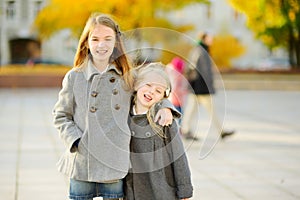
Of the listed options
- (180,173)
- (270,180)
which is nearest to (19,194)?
(270,180)

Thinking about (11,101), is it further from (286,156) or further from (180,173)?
(180,173)

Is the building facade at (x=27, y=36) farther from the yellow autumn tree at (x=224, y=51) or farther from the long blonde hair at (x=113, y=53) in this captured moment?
the long blonde hair at (x=113, y=53)

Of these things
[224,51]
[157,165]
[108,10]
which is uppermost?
[157,165]

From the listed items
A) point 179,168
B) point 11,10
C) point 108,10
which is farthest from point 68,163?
point 11,10

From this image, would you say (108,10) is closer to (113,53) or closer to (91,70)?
(113,53)

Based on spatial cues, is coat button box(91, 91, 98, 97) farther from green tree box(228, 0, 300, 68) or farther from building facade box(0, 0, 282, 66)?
building facade box(0, 0, 282, 66)

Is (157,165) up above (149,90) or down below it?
below

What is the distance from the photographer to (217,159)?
968cm

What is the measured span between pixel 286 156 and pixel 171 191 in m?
5.83

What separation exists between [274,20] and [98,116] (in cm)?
2345

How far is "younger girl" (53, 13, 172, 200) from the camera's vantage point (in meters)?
4.34

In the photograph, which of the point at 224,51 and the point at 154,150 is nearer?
the point at 154,150

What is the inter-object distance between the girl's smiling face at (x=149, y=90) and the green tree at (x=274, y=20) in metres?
14.8

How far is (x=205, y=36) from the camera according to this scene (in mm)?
11492
